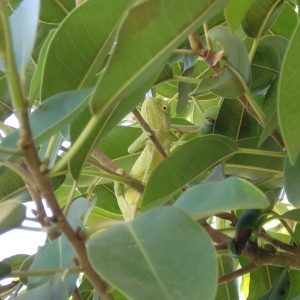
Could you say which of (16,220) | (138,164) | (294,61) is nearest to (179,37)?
(294,61)

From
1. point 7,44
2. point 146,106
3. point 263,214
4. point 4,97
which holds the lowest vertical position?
point 263,214

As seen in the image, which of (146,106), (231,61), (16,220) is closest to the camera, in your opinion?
(16,220)

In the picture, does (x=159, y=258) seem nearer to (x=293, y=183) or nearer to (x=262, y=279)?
(x=293, y=183)

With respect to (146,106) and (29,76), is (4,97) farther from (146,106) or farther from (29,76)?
(146,106)

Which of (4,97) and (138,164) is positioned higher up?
(4,97)

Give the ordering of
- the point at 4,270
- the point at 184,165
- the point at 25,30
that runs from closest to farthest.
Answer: the point at 25,30 < the point at 4,270 < the point at 184,165

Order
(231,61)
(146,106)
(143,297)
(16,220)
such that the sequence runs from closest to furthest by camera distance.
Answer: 1. (143,297)
2. (16,220)
3. (231,61)
4. (146,106)

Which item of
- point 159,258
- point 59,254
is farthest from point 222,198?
point 59,254
